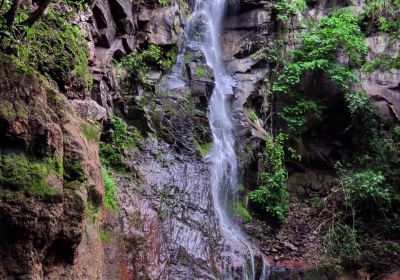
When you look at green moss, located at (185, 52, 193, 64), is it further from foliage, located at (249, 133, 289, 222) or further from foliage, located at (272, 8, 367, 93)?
foliage, located at (249, 133, 289, 222)

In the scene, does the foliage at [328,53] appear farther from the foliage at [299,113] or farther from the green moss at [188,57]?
the green moss at [188,57]

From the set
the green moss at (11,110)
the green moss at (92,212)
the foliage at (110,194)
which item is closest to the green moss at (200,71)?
the foliage at (110,194)

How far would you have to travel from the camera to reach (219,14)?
16156 mm

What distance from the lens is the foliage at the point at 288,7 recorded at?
14859mm

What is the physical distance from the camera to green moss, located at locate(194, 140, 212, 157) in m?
10.1

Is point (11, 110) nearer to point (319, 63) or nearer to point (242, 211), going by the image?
point (242, 211)

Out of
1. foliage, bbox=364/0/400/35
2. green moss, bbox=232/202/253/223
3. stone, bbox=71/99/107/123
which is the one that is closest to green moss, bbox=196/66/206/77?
green moss, bbox=232/202/253/223

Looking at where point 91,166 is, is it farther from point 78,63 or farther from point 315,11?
point 315,11

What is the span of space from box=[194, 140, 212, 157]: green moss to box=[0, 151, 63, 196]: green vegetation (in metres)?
6.64

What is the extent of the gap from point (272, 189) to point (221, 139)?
2130 millimetres

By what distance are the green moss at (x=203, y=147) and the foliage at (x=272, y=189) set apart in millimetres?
2010

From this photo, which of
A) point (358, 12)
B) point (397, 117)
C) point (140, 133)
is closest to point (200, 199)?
point (140, 133)

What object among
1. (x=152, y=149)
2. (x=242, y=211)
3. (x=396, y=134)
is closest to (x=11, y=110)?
(x=152, y=149)

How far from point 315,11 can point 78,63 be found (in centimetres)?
1278
